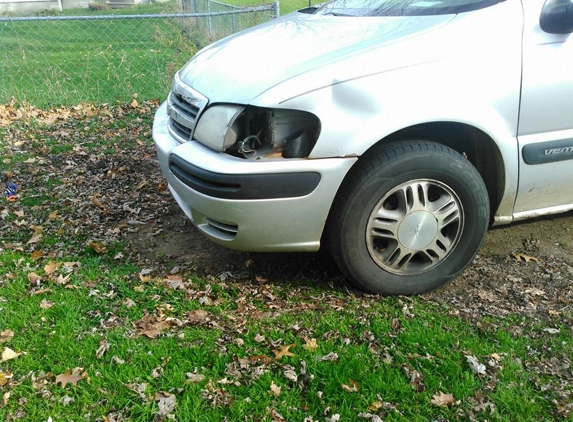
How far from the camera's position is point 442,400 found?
245 centimetres

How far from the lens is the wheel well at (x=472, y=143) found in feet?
9.89

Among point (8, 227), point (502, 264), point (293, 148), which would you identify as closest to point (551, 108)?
point (502, 264)

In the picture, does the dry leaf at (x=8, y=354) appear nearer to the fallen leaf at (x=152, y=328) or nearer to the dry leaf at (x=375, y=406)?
the fallen leaf at (x=152, y=328)

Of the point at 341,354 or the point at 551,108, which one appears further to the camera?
the point at 551,108

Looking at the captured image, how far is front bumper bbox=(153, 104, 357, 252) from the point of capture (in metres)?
2.73

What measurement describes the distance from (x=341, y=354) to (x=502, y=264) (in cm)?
138

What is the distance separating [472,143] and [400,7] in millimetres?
956

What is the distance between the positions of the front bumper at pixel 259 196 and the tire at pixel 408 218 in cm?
14

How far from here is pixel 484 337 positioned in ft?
9.33

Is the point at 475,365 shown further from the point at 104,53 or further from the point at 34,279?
the point at 104,53

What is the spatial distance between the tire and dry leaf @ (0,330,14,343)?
1.72 meters

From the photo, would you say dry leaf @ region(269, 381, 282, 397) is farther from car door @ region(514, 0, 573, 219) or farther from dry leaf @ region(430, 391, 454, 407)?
car door @ region(514, 0, 573, 219)

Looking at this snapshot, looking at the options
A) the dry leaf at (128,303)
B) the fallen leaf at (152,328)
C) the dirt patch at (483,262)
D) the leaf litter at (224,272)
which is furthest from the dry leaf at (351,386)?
the dry leaf at (128,303)

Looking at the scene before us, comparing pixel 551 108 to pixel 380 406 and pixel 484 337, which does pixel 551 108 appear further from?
pixel 380 406
